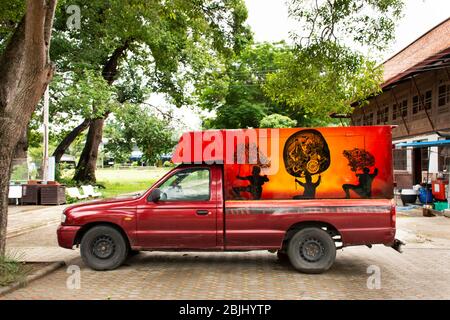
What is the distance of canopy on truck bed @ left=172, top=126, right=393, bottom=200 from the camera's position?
8.39m

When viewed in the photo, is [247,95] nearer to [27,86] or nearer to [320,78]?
[320,78]

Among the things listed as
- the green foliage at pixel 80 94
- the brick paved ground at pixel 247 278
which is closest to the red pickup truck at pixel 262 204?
the brick paved ground at pixel 247 278

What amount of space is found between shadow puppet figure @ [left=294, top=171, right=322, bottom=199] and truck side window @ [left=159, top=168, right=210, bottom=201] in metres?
1.63

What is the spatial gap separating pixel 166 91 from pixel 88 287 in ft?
83.4

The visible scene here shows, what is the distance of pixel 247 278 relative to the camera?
307 inches

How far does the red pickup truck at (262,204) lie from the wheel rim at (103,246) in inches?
0.7

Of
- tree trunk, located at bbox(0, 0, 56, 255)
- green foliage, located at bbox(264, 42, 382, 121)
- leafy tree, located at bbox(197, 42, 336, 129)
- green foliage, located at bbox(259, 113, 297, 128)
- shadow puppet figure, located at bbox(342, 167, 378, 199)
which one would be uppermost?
leafy tree, located at bbox(197, 42, 336, 129)

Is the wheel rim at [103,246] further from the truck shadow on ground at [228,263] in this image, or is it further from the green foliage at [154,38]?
the green foliage at [154,38]

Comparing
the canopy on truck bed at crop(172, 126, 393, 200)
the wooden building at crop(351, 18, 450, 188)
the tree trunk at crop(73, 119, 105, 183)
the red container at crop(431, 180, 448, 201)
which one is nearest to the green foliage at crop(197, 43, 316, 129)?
the tree trunk at crop(73, 119, 105, 183)

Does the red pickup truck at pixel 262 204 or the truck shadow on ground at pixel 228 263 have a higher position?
the red pickup truck at pixel 262 204

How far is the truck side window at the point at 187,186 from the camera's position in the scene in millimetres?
8398

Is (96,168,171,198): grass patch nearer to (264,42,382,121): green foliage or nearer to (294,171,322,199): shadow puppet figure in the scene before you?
(264,42,382,121): green foliage

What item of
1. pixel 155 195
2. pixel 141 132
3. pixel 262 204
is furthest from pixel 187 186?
pixel 141 132

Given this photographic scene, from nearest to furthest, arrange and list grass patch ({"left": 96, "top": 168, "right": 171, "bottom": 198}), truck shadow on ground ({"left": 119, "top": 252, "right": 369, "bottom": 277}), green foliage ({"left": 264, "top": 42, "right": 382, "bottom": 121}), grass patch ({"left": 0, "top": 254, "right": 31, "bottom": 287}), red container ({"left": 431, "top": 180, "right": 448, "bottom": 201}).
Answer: grass patch ({"left": 0, "top": 254, "right": 31, "bottom": 287}) → truck shadow on ground ({"left": 119, "top": 252, "right": 369, "bottom": 277}) → green foliage ({"left": 264, "top": 42, "right": 382, "bottom": 121}) → red container ({"left": 431, "top": 180, "right": 448, "bottom": 201}) → grass patch ({"left": 96, "top": 168, "right": 171, "bottom": 198})
